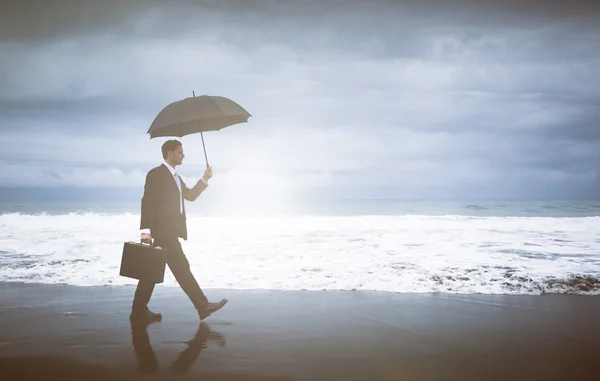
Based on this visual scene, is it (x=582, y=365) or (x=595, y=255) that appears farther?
(x=595, y=255)

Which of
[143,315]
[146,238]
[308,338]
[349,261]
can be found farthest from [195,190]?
[349,261]

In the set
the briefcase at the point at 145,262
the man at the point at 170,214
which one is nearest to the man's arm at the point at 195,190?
the man at the point at 170,214

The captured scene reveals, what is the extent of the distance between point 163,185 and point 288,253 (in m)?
7.00

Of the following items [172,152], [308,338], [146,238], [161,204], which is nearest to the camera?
[308,338]

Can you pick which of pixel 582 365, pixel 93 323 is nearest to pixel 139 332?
pixel 93 323

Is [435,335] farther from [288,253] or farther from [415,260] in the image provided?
[288,253]

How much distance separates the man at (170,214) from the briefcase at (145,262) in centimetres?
11

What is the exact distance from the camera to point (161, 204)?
5.86 metres

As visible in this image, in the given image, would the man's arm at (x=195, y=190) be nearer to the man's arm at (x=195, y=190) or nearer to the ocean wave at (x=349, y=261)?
the man's arm at (x=195, y=190)

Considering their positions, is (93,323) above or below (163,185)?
below

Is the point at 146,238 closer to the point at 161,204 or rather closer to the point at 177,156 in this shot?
the point at 161,204

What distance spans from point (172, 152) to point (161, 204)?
678 millimetres

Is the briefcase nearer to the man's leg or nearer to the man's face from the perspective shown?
the man's leg

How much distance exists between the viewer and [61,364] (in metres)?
4.52
